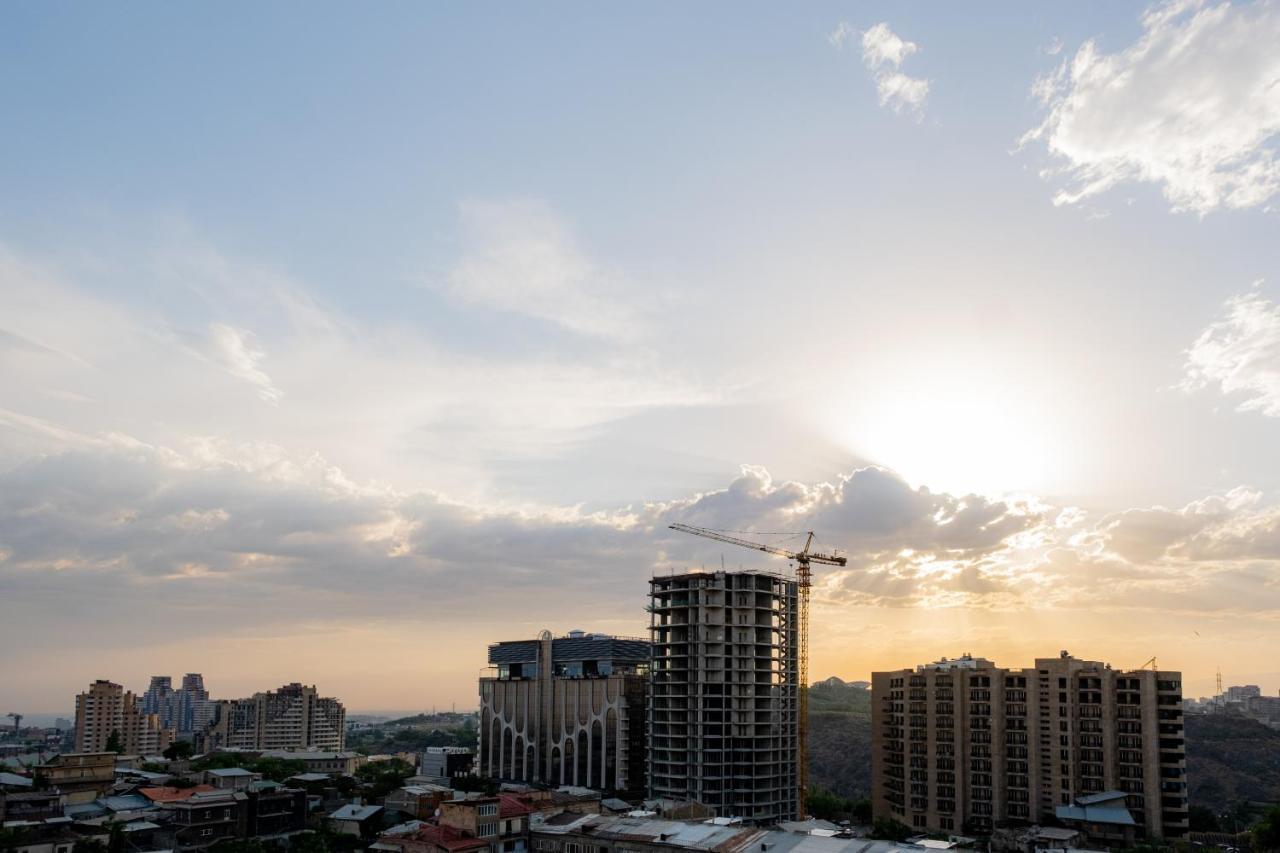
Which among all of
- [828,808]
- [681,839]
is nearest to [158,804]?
[681,839]

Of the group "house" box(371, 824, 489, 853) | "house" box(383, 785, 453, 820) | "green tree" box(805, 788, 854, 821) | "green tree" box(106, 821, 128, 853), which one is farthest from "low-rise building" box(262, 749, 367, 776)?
"house" box(371, 824, 489, 853)

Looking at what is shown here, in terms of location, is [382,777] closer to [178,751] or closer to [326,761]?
[326,761]

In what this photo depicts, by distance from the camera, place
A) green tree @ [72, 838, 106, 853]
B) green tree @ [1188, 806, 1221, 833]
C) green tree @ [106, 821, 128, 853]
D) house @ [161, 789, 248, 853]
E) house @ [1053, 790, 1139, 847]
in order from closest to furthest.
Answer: green tree @ [72, 838, 106, 853] → green tree @ [106, 821, 128, 853] → house @ [161, 789, 248, 853] → house @ [1053, 790, 1139, 847] → green tree @ [1188, 806, 1221, 833]

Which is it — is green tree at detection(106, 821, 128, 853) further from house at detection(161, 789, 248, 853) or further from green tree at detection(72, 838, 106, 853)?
house at detection(161, 789, 248, 853)

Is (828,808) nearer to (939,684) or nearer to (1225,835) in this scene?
(939,684)

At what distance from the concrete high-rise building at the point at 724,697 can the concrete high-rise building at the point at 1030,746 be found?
16911 millimetres

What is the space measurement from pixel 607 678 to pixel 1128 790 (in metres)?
75.6

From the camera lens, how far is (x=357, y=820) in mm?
112812

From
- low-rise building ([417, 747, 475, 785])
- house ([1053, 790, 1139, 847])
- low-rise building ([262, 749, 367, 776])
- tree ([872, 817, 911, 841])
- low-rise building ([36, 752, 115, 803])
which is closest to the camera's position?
low-rise building ([36, 752, 115, 803])

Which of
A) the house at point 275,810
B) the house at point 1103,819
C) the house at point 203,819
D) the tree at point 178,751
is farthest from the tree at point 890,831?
the tree at point 178,751

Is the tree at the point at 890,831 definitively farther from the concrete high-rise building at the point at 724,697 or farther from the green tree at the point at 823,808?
the green tree at the point at 823,808

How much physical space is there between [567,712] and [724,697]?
130 feet

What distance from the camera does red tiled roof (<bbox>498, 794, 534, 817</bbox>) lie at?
9600 centimetres

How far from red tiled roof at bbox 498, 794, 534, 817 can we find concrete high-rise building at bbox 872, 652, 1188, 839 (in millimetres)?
64066
